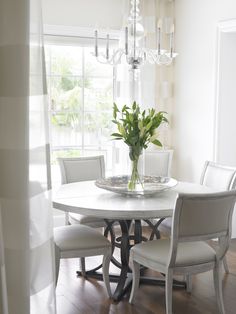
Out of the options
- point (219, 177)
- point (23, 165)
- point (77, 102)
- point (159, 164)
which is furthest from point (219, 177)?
point (23, 165)

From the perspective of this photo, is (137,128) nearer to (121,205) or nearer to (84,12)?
(121,205)

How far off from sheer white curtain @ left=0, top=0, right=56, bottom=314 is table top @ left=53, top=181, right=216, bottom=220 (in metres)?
1.54

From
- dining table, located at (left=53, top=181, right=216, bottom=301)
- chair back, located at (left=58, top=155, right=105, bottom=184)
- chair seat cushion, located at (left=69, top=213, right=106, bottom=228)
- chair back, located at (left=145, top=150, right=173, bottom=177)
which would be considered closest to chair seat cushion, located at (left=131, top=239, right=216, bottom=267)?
dining table, located at (left=53, top=181, right=216, bottom=301)

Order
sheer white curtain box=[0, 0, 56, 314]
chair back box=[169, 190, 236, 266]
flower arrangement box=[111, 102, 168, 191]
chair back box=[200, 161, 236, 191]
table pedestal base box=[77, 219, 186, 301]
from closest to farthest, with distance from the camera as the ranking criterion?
sheer white curtain box=[0, 0, 56, 314]
chair back box=[169, 190, 236, 266]
flower arrangement box=[111, 102, 168, 191]
table pedestal base box=[77, 219, 186, 301]
chair back box=[200, 161, 236, 191]

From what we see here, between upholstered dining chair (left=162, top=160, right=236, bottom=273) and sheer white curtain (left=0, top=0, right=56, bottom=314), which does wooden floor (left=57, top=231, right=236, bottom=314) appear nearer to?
upholstered dining chair (left=162, top=160, right=236, bottom=273)

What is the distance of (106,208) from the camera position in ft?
9.53

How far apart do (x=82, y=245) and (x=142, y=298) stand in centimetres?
64

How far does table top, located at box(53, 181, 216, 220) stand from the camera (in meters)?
2.86

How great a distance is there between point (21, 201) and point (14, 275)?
21cm

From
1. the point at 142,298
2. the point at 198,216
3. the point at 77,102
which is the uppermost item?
the point at 77,102

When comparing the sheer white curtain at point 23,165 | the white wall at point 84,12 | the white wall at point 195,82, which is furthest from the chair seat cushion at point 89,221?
the sheer white curtain at point 23,165

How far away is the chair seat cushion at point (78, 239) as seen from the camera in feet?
10.3

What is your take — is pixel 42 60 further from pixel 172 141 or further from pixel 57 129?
pixel 172 141

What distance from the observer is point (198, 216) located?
2.75 meters
